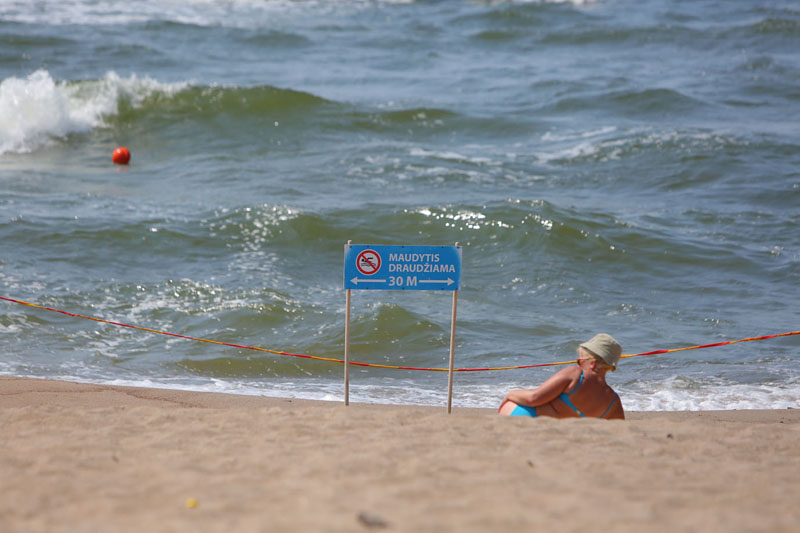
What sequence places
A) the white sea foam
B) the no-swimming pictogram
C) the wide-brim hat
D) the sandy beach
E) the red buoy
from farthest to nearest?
the white sea foam
the red buoy
the no-swimming pictogram
the wide-brim hat
the sandy beach

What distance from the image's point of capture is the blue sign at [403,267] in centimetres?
599

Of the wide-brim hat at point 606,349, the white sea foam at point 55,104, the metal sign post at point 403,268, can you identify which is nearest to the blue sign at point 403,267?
the metal sign post at point 403,268

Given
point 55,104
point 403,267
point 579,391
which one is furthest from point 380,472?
point 55,104

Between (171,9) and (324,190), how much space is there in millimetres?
19406

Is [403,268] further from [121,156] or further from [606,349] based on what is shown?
[121,156]

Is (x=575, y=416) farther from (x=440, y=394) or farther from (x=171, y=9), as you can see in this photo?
(x=171, y=9)

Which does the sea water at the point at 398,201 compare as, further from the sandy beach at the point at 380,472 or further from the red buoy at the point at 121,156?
the sandy beach at the point at 380,472

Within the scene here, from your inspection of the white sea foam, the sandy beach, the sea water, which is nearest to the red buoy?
the sea water

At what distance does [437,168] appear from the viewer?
15.7 meters

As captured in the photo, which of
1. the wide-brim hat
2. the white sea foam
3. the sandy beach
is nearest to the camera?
the sandy beach

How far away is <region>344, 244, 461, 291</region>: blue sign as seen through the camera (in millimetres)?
5992

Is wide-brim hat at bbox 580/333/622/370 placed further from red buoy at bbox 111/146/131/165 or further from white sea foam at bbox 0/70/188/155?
white sea foam at bbox 0/70/188/155

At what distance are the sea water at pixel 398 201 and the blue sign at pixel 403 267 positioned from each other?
70.1 inches

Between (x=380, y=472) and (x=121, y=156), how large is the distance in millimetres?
13485
